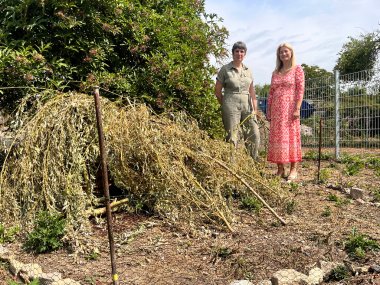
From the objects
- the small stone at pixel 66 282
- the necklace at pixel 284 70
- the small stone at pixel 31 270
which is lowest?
the small stone at pixel 66 282

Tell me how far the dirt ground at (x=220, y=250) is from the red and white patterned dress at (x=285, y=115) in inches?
53.8

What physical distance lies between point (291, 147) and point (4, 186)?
3269 millimetres

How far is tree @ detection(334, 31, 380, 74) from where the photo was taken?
19.3 m

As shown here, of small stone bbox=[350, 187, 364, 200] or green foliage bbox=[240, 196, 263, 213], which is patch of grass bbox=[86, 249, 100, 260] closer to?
green foliage bbox=[240, 196, 263, 213]

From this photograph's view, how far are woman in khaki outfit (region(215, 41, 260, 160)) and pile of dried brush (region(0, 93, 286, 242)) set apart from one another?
121 centimetres

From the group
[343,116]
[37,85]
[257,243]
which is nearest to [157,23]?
[37,85]

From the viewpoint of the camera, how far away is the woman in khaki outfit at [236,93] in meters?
5.23

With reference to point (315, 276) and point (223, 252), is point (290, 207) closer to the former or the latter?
point (223, 252)

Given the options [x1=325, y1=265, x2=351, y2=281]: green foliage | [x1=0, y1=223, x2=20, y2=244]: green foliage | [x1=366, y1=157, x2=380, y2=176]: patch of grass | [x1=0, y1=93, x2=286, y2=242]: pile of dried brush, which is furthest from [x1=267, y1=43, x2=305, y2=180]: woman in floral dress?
[x1=0, y1=223, x2=20, y2=244]: green foliage

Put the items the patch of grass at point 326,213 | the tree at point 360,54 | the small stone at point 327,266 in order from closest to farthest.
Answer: the small stone at point 327,266
the patch of grass at point 326,213
the tree at point 360,54

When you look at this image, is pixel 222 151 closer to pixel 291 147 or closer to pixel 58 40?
pixel 291 147

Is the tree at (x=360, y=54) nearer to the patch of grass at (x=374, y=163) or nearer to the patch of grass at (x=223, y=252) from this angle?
the patch of grass at (x=374, y=163)

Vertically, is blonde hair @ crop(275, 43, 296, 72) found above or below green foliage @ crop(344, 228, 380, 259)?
above

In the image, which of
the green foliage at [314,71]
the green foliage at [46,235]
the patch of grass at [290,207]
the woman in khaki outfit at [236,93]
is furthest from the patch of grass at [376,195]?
the green foliage at [314,71]
